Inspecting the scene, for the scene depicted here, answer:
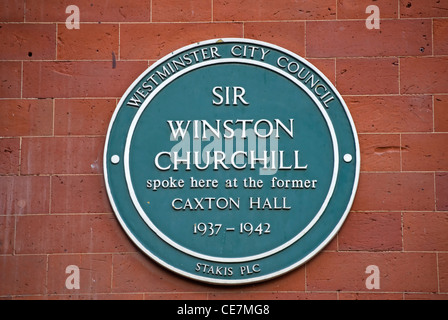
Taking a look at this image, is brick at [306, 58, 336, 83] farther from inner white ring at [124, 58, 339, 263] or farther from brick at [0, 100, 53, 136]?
brick at [0, 100, 53, 136]

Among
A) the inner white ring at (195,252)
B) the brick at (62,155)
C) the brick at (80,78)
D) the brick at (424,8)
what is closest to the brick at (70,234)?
the inner white ring at (195,252)

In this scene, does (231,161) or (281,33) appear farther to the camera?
(281,33)

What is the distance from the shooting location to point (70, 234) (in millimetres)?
6918

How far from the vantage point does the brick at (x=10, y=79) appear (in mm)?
7180

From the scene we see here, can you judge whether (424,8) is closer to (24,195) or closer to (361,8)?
(361,8)

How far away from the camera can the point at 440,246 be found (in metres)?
6.81

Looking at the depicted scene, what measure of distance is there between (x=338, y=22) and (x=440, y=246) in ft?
6.94

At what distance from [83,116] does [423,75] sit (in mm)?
2955

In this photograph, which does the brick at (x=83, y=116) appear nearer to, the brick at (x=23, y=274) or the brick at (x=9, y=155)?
the brick at (x=9, y=155)

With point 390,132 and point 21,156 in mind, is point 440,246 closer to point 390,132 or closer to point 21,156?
point 390,132

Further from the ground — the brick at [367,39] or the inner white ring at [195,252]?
the brick at [367,39]

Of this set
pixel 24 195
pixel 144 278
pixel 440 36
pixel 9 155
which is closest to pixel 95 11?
pixel 9 155

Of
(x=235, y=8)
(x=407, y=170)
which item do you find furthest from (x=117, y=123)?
(x=407, y=170)

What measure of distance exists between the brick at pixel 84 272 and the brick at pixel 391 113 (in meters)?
2.43
